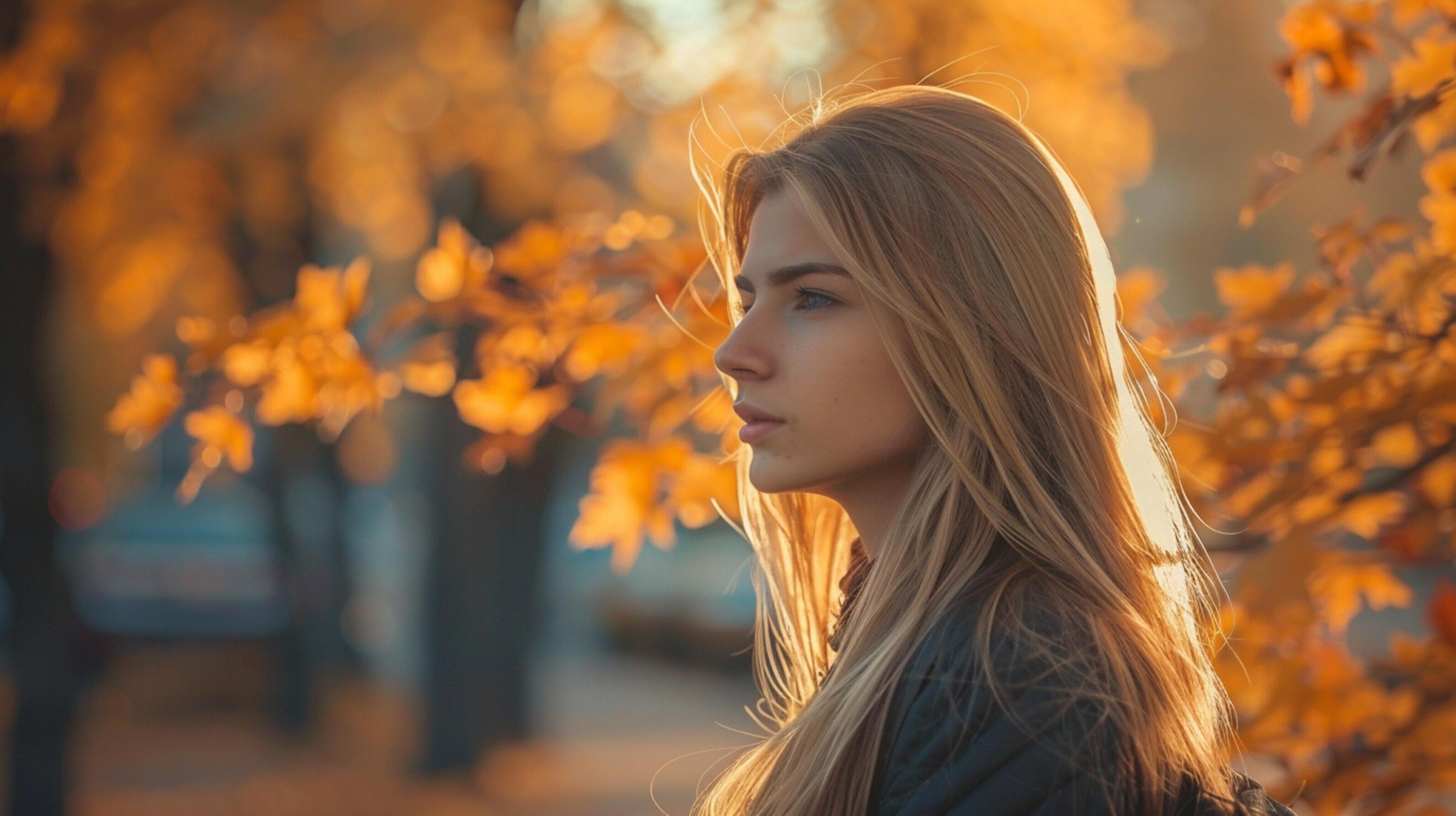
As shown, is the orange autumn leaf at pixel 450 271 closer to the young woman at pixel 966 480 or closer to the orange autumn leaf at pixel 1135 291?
the young woman at pixel 966 480

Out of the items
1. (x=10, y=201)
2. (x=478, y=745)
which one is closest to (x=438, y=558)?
(x=478, y=745)

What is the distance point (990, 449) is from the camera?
1348 millimetres

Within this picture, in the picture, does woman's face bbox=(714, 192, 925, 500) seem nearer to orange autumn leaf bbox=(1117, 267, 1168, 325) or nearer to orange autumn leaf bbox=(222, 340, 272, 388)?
orange autumn leaf bbox=(1117, 267, 1168, 325)

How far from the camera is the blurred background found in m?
4.22

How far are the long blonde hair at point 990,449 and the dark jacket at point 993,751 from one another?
0.12ft

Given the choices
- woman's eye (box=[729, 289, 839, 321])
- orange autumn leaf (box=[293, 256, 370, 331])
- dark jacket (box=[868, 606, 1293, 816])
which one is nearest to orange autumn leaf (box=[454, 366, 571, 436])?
orange autumn leaf (box=[293, 256, 370, 331])

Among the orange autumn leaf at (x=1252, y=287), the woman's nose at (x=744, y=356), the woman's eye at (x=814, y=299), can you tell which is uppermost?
the orange autumn leaf at (x=1252, y=287)

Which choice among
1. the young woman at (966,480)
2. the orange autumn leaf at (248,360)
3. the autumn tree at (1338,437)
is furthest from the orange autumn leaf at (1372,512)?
the orange autumn leaf at (248,360)

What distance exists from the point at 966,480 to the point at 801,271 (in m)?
0.32

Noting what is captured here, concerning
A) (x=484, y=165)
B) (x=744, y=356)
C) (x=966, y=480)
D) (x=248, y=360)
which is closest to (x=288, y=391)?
(x=248, y=360)

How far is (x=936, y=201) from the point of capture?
140 centimetres

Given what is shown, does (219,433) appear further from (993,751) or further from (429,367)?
(993,751)

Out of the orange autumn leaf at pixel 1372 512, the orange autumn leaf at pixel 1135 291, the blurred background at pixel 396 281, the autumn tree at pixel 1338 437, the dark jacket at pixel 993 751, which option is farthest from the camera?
the blurred background at pixel 396 281

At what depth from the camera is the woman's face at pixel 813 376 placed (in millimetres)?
1409
